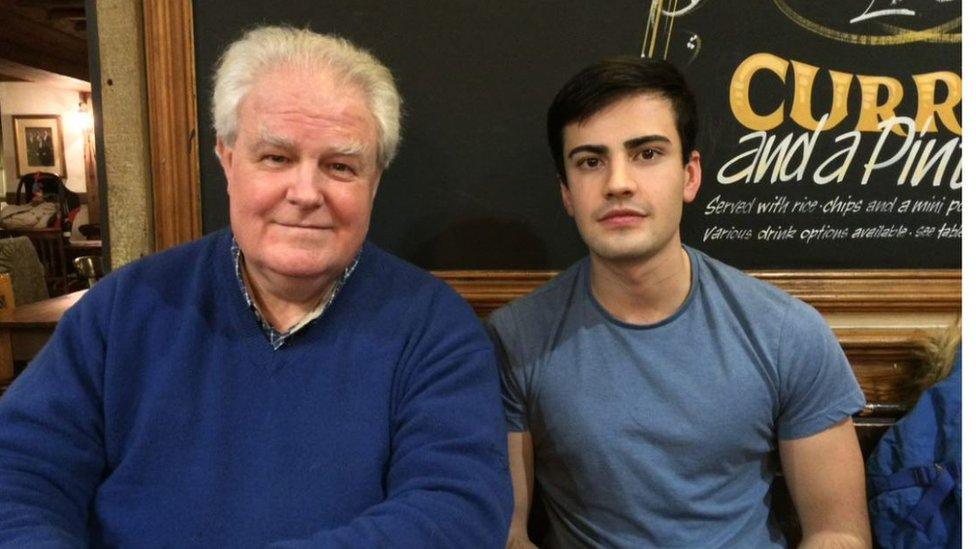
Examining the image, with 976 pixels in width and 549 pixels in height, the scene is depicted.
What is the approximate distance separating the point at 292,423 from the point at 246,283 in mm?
276

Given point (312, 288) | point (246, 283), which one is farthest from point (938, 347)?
point (246, 283)

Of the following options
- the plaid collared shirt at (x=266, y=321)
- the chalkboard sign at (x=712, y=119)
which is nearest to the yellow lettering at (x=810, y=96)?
the chalkboard sign at (x=712, y=119)

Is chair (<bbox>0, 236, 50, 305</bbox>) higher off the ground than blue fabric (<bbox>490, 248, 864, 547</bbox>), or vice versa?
blue fabric (<bbox>490, 248, 864, 547</bbox>)

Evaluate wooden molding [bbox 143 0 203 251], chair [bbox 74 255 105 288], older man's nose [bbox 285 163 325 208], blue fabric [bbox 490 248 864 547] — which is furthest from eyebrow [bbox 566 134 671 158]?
chair [bbox 74 255 105 288]

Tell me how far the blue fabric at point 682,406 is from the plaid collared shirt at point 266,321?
375 mm

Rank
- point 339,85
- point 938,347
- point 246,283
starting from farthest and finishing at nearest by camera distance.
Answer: point 938,347 < point 246,283 < point 339,85

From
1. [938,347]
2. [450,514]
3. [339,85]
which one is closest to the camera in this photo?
[450,514]

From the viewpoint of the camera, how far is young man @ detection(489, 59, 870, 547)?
4.07 ft

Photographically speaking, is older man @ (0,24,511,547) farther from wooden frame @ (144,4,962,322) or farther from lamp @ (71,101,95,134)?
lamp @ (71,101,95,134)

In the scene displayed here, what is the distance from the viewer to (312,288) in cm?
118

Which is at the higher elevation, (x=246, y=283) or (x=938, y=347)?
(x=246, y=283)

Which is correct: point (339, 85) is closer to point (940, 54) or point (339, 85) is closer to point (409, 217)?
point (409, 217)

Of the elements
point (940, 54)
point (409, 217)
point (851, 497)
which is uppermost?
point (940, 54)

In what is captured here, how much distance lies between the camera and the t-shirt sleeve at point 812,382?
4.08ft
